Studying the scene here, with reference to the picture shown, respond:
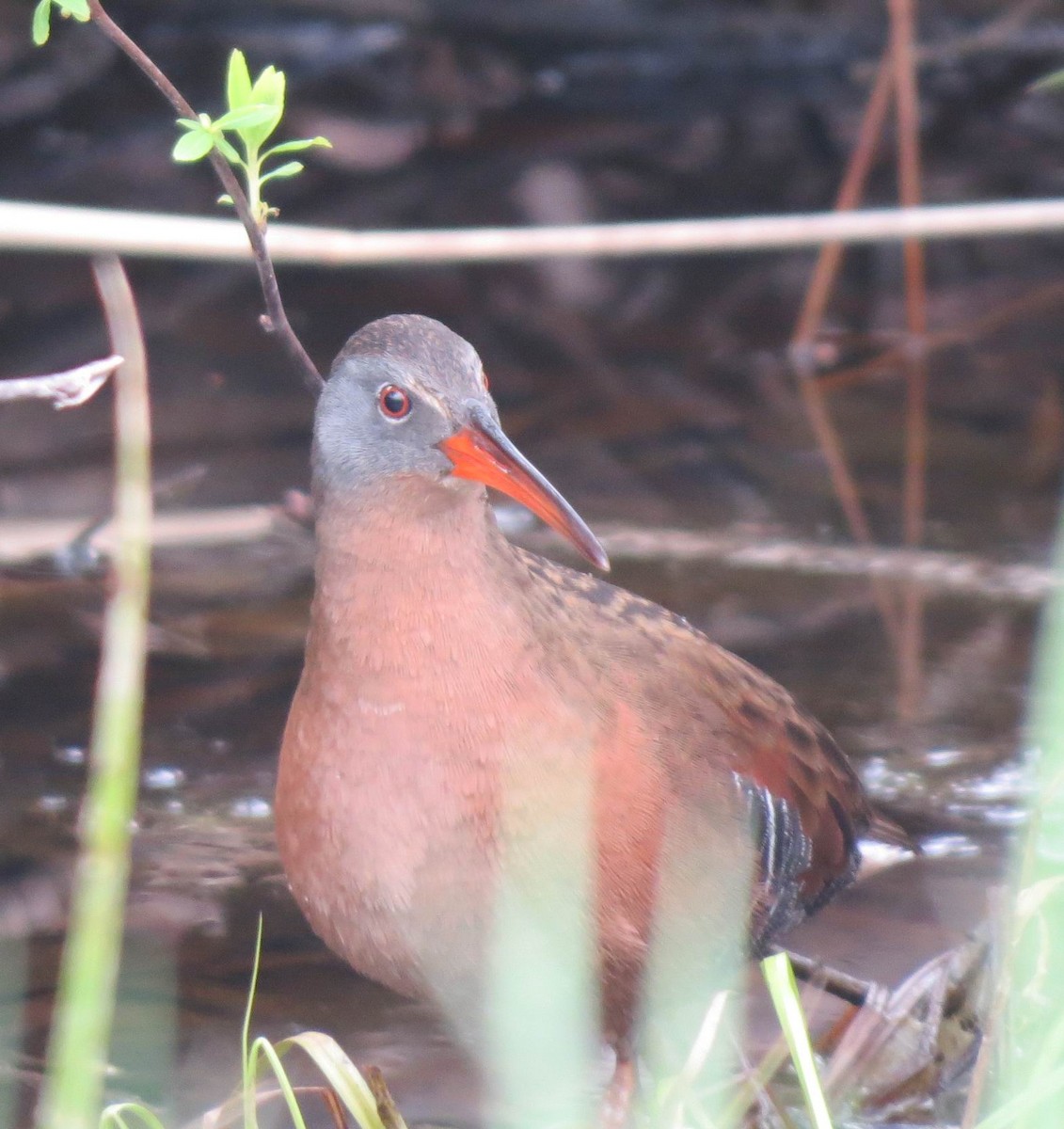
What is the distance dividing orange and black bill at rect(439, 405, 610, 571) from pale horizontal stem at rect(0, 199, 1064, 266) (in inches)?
18.3

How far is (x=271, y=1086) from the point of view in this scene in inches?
91.7

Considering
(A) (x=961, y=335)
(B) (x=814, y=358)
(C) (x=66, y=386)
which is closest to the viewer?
(C) (x=66, y=386)

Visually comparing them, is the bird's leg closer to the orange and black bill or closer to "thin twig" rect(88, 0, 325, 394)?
the orange and black bill

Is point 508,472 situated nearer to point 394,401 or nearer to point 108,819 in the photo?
point 394,401

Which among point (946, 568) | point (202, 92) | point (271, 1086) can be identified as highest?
point (202, 92)

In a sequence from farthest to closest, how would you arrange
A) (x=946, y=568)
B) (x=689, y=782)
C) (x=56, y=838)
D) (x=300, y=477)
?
(x=300, y=477)
(x=946, y=568)
(x=56, y=838)
(x=689, y=782)

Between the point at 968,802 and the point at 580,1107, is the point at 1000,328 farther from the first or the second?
the point at 580,1107

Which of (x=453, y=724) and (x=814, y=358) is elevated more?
(x=814, y=358)

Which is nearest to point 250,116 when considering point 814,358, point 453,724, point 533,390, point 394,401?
→ point 394,401

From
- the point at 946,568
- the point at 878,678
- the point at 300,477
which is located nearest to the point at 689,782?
the point at 878,678

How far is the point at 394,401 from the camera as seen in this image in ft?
7.26

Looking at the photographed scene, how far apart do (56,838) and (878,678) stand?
1578mm

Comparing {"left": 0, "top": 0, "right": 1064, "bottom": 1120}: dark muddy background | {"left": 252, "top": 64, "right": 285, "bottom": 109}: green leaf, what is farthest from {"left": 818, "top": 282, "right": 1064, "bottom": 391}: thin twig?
{"left": 252, "top": 64, "right": 285, "bottom": 109}: green leaf

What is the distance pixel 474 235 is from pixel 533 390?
195 cm
